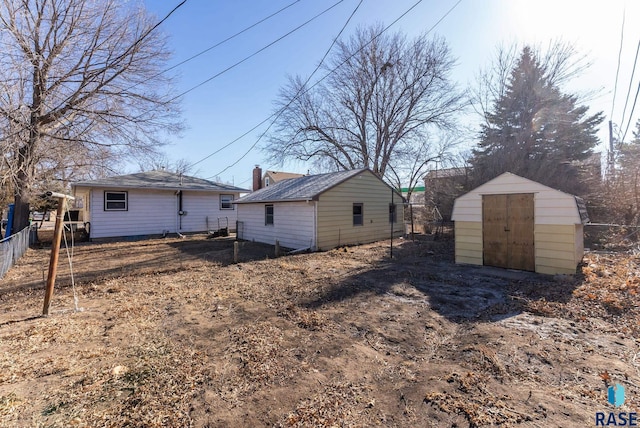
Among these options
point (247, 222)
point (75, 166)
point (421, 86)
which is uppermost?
point (421, 86)

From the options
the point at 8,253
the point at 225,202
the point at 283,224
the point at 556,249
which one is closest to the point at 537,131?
the point at 556,249

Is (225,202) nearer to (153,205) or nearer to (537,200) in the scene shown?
(153,205)

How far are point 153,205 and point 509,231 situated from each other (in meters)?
16.3

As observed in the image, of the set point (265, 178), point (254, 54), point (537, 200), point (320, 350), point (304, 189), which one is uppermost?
point (254, 54)

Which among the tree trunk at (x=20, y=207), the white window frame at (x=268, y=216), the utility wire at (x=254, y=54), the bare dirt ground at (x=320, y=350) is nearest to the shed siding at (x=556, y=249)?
the bare dirt ground at (x=320, y=350)

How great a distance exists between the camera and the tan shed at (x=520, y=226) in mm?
6941

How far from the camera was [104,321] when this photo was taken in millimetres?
4465

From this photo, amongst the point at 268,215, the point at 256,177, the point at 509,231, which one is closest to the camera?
the point at 509,231

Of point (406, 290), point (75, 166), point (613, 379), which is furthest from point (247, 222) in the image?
point (613, 379)

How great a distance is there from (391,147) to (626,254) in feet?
53.0

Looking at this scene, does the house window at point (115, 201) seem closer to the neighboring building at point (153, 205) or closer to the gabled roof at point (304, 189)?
the neighboring building at point (153, 205)

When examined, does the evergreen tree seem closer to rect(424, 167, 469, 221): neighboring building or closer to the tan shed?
rect(424, 167, 469, 221): neighboring building

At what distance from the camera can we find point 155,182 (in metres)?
15.6

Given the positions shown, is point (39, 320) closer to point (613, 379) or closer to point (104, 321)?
point (104, 321)
